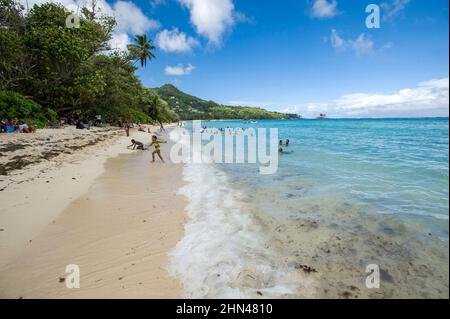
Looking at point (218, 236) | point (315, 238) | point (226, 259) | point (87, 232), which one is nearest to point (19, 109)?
point (87, 232)

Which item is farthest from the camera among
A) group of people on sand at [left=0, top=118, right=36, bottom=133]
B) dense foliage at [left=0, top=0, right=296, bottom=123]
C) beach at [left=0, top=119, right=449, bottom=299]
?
dense foliage at [left=0, top=0, right=296, bottom=123]

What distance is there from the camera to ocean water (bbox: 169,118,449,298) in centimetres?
366

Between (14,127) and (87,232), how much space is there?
20.7 m

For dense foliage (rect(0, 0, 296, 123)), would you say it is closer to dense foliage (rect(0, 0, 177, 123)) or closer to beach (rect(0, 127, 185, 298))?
dense foliage (rect(0, 0, 177, 123))

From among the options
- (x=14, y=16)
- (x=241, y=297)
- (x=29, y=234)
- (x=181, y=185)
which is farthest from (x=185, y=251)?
(x=14, y=16)

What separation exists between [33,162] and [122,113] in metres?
33.0

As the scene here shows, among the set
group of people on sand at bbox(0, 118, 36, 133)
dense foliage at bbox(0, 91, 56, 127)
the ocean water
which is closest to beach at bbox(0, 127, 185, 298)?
the ocean water

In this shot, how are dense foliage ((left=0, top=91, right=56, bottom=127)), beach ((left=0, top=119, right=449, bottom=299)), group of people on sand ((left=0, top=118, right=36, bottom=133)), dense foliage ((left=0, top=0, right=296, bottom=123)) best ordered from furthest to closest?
dense foliage ((left=0, top=0, right=296, bottom=123)), dense foliage ((left=0, top=91, right=56, bottom=127)), group of people on sand ((left=0, top=118, right=36, bottom=133)), beach ((left=0, top=119, right=449, bottom=299))

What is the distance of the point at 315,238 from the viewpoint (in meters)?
5.38

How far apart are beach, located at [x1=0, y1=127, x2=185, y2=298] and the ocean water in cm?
51

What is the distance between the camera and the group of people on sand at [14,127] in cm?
1891

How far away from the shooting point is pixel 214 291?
3602 millimetres

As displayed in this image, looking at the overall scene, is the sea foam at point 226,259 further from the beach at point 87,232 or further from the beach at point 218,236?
the beach at point 87,232

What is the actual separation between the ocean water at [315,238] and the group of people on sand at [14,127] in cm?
1771
